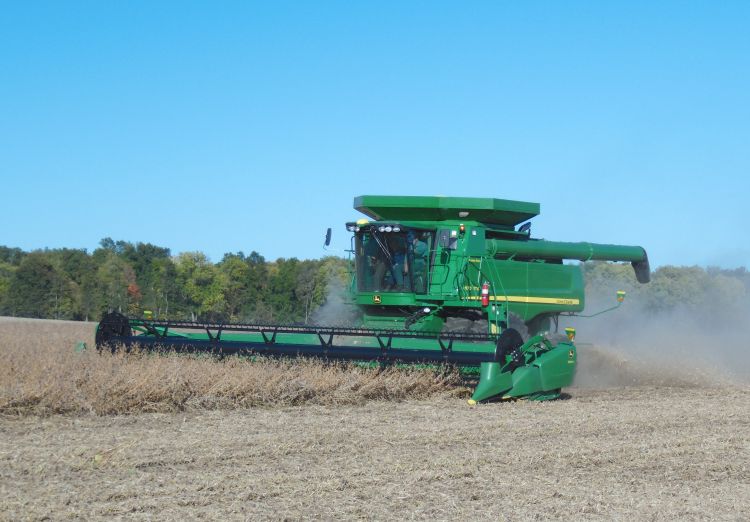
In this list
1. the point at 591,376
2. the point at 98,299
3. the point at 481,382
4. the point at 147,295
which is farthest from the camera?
the point at 98,299

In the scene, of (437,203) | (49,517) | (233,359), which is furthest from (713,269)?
(49,517)

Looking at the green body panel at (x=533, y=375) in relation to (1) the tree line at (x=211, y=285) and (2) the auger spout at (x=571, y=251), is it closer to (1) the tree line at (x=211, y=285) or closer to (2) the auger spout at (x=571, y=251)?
(2) the auger spout at (x=571, y=251)

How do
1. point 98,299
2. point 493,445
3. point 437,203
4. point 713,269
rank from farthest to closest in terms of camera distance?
point 98,299 → point 713,269 → point 437,203 → point 493,445

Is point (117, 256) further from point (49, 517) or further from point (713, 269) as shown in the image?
point (49, 517)

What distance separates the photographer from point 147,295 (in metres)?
26.5

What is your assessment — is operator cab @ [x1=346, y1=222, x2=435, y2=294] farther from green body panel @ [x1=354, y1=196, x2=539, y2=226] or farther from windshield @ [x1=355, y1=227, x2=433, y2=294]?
green body panel @ [x1=354, y1=196, x2=539, y2=226]

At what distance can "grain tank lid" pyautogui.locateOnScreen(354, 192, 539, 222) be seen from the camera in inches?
436

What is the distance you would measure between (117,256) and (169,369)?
2661 centimetres

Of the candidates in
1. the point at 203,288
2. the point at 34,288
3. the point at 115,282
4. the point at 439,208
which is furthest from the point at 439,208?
the point at 34,288

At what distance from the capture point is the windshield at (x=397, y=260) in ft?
35.2

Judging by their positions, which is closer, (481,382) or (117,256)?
(481,382)

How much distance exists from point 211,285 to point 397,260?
16709 millimetres

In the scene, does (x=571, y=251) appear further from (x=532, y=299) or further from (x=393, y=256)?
(x=393, y=256)

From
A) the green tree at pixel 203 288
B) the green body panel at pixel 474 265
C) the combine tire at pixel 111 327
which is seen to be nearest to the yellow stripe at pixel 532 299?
the green body panel at pixel 474 265
